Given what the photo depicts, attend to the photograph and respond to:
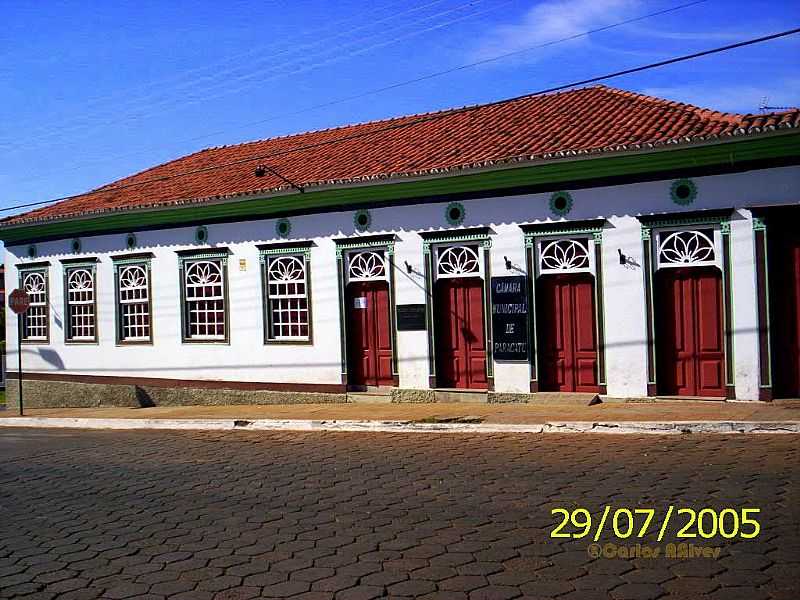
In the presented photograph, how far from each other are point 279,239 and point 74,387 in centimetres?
768

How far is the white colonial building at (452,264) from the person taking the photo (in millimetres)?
12695

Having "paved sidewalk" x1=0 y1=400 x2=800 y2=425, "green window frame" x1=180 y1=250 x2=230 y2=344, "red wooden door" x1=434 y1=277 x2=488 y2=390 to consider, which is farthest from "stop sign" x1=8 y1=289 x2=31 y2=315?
"red wooden door" x1=434 y1=277 x2=488 y2=390

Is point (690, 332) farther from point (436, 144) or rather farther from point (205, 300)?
point (205, 300)

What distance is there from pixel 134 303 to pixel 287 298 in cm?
456

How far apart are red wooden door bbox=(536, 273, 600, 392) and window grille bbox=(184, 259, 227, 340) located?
6.99 metres

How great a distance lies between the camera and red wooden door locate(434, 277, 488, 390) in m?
15.1

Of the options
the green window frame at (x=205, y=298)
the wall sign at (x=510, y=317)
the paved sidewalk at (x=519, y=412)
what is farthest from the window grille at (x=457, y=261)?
the green window frame at (x=205, y=298)

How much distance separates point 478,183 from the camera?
14.6 metres

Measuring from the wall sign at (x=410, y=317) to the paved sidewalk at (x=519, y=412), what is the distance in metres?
1.41

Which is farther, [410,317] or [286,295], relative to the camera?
[286,295]

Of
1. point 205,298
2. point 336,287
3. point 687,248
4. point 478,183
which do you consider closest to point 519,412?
point 687,248

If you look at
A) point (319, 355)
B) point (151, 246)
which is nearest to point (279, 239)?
point (319, 355)

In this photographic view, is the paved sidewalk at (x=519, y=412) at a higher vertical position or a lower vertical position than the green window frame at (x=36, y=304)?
lower

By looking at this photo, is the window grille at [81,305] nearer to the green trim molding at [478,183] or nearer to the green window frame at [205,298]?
the green trim molding at [478,183]
